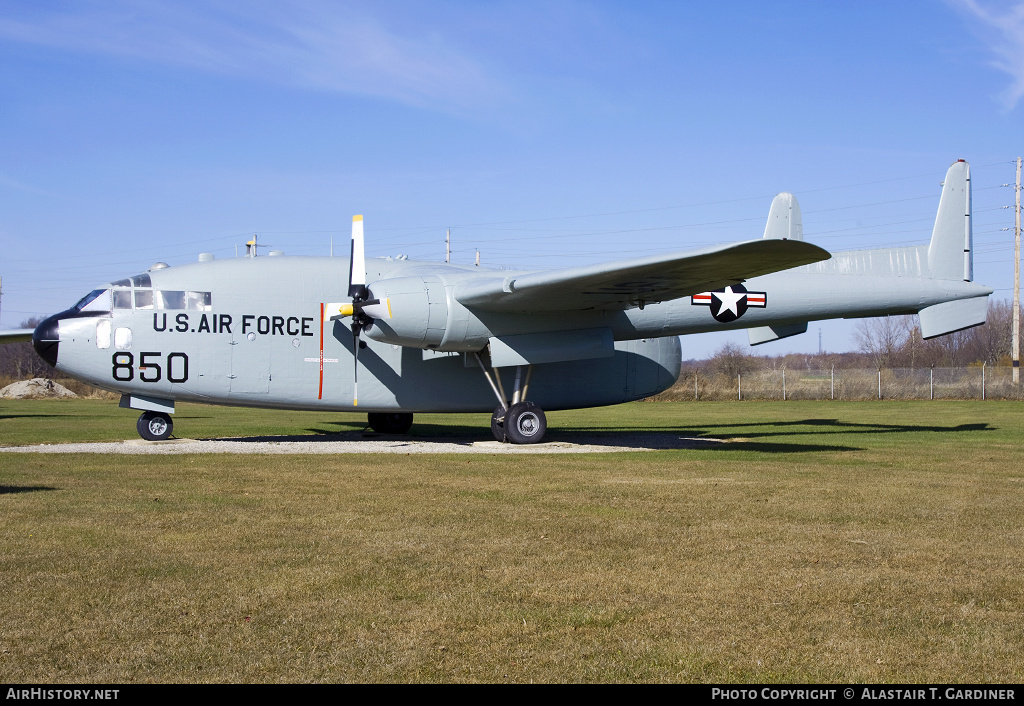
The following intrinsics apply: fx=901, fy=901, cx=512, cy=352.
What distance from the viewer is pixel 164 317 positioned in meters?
17.5

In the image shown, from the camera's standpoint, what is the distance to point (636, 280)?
16.5 meters

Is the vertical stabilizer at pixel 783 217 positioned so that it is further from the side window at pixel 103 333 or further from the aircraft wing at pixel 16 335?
the aircraft wing at pixel 16 335

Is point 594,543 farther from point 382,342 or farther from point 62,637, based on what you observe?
point 382,342

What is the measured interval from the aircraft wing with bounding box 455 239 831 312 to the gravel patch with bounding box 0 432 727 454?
2.87 metres

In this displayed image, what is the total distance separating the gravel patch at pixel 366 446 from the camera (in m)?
16.6

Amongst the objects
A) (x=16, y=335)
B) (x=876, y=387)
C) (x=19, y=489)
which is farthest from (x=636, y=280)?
Result: (x=876, y=387)

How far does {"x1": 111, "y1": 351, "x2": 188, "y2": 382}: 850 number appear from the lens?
56.2ft

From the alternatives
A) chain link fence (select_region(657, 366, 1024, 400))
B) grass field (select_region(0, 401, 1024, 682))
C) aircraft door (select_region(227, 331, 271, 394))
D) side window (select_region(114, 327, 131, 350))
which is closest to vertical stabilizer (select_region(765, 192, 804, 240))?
grass field (select_region(0, 401, 1024, 682))

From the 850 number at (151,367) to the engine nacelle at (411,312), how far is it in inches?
146

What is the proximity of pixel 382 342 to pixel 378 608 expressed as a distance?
1273 cm

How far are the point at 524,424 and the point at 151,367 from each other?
7476mm

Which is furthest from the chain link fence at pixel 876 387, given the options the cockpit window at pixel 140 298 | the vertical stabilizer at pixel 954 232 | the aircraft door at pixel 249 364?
the cockpit window at pixel 140 298

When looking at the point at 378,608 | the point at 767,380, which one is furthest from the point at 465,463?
the point at 767,380

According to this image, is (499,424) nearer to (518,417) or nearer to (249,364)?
(518,417)
